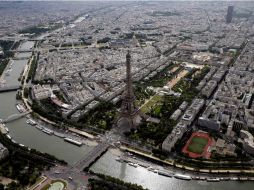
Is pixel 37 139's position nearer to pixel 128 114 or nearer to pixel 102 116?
pixel 102 116

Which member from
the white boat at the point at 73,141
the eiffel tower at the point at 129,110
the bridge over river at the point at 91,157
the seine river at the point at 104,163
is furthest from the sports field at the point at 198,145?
the white boat at the point at 73,141

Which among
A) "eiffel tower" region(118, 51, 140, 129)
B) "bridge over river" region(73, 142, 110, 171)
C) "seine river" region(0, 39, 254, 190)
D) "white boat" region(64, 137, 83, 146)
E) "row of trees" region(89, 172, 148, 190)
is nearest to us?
"row of trees" region(89, 172, 148, 190)

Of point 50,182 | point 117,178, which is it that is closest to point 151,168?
point 117,178

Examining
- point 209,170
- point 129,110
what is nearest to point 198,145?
point 209,170

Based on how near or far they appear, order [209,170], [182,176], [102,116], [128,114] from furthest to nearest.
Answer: [102,116] → [128,114] → [209,170] → [182,176]

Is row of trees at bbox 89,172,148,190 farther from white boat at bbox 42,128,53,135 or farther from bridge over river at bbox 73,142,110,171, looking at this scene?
white boat at bbox 42,128,53,135

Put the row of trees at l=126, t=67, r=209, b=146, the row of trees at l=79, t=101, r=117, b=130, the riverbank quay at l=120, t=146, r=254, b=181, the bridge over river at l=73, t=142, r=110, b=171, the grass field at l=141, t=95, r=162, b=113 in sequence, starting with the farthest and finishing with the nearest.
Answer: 1. the grass field at l=141, t=95, r=162, b=113
2. the row of trees at l=79, t=101, r=117, b=130
3. the row of trees at l=126, t=67, r=209, b=146
4. the bridge over river at l=73, t=142, r=110, b=171
5. the riverbank quay at l=120, t=146, r=254, b=181

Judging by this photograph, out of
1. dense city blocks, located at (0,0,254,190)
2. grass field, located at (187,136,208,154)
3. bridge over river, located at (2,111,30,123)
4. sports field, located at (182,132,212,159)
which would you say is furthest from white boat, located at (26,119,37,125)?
grass field, located at (187,136,208,154)
